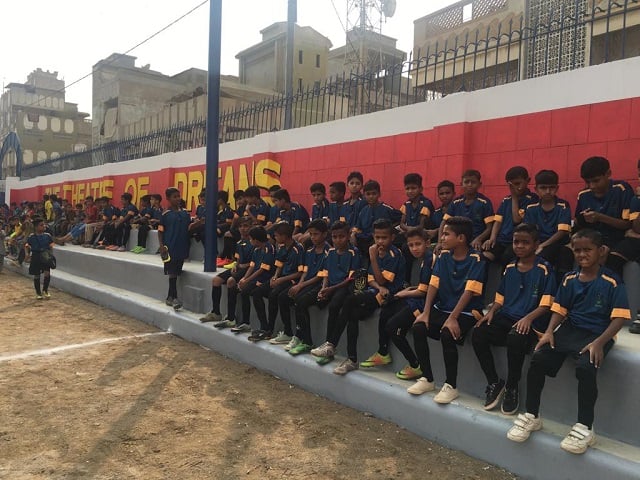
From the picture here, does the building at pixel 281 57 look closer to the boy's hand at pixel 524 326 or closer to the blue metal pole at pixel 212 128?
the blue metal pole at pixel 212 128

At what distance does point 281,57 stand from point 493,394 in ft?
100.0

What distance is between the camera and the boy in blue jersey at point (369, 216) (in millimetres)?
6085

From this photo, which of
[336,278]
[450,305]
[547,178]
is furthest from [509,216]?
[336,278]

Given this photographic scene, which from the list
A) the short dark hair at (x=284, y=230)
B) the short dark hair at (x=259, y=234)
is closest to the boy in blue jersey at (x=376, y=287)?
the short dark hair at (x=284, y=230)

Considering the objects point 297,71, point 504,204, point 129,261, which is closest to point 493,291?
point 504,204

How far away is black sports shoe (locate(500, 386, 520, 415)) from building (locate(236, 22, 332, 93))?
Answer: 2789 centimetres

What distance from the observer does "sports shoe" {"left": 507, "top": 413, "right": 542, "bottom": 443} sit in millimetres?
3260

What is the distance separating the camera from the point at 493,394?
3689mm

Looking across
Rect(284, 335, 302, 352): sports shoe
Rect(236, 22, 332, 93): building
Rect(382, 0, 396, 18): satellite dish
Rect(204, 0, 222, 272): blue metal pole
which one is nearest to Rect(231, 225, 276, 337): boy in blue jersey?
Rect(284, 335, 302, 352): sports shoe

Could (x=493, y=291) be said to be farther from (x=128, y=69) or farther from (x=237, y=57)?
(x=128, y=69)

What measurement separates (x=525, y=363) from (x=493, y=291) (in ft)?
4.39

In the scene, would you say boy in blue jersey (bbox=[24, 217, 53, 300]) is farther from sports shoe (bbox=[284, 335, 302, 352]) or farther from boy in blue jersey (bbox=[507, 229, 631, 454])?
boy in blue jersey (bbox=[507, 229, 631, 454])

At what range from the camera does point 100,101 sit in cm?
3544

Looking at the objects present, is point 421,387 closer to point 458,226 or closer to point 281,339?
point 458,226
